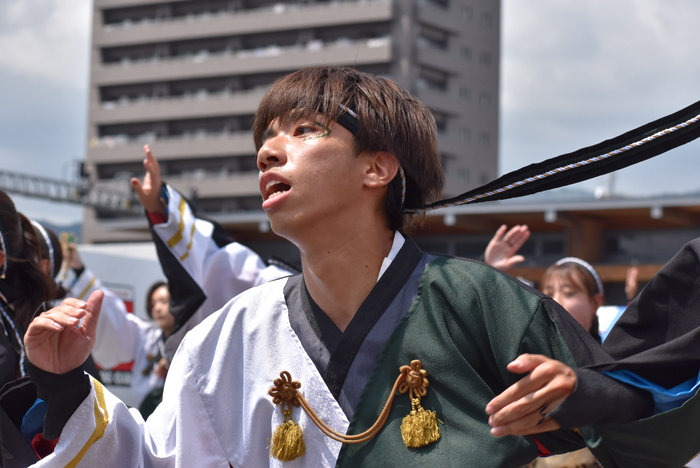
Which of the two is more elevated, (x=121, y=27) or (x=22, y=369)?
(x=121, y=27)

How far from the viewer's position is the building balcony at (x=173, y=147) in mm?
43062

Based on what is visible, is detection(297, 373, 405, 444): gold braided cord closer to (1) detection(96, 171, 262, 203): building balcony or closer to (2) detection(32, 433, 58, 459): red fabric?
(2) detection(32, 433, 58, 459): red fabric

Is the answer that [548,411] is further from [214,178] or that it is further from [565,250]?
[214,178]

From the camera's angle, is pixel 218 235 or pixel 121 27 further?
pixel 121 27

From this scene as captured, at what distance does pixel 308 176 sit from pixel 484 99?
4564cm

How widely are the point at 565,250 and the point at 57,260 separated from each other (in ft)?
58.4

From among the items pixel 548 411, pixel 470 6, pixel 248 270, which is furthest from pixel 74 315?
pixel 470 6

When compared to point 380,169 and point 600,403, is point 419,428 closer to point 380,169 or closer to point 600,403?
point 600,403

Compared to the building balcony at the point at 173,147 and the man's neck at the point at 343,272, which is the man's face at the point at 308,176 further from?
the building balcony at the point at 173,147

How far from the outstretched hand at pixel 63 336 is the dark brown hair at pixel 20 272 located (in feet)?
3.37

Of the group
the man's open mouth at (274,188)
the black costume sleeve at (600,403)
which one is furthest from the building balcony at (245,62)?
the black costume sleeve at (600,403)

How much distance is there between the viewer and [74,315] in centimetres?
183

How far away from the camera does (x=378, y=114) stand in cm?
216

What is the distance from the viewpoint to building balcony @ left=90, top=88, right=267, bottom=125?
43.2 metres
